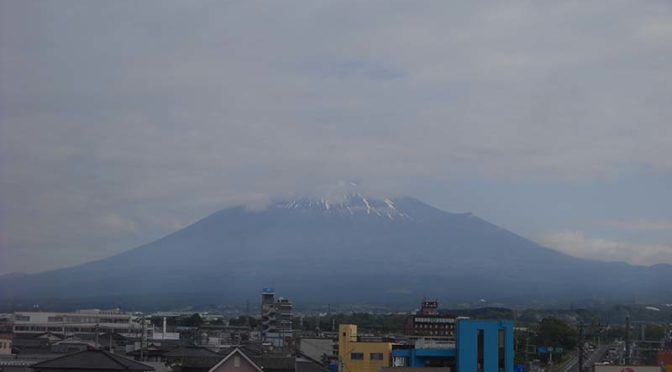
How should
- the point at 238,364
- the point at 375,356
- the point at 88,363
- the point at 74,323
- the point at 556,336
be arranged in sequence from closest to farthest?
1. the point at 88,363
2. the point at 238,364
3. the point at 375,356
4. the point at 556,336
5. the point at 74,323

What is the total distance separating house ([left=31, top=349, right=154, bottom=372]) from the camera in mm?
17719

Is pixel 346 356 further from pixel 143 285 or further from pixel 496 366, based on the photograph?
pixel 143 285

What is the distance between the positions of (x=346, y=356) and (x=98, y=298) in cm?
10832

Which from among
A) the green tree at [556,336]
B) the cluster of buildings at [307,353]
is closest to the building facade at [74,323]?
the cluster of buildings at [307,353]

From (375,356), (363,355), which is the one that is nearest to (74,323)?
(363,355)

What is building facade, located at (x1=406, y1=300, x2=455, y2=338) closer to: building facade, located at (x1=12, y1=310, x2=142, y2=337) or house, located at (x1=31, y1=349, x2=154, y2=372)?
building facade, located at (x1=12, y1=310, x2=142, y2=337)

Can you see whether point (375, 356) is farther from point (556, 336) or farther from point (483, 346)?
point (556, 336)

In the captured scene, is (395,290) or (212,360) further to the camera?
(395,290)

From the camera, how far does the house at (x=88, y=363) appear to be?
58.1 feet

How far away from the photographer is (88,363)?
17.8 m

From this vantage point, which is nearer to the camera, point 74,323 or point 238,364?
point 238,364

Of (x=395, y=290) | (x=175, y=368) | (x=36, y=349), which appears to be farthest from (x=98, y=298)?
(x=175, y=368)

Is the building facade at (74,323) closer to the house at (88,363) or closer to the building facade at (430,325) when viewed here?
the building facade at (430,325)

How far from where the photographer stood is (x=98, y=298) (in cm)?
13438
